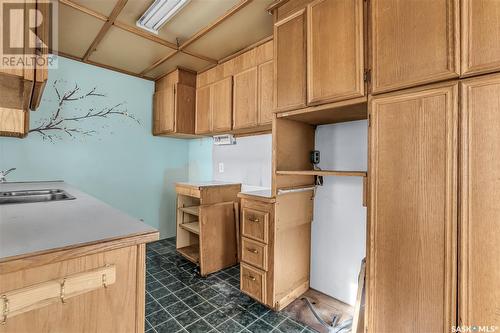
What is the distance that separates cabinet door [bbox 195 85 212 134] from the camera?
9.69ft

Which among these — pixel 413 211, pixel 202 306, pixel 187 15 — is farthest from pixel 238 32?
pixel 202 306

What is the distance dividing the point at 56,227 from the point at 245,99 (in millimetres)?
1981

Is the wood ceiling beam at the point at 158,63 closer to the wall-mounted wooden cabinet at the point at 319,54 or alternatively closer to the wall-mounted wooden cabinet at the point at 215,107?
the wall-mounted wooden cabinet at the point at 215,107

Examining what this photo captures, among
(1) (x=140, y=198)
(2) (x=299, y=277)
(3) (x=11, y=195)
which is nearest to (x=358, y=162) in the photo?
(2) (x=299, y=277)


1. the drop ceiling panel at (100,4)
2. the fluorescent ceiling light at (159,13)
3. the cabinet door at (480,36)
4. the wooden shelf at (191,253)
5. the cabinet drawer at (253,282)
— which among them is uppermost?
the drop ceiling panel at (100,4)

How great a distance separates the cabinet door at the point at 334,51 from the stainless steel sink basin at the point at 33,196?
1.97 m

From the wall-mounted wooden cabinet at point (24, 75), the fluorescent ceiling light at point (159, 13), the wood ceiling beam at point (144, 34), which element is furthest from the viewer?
the wood ceiling beam at point (144, 34)

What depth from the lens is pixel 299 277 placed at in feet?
7.05

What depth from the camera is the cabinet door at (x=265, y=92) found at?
2.25 meters

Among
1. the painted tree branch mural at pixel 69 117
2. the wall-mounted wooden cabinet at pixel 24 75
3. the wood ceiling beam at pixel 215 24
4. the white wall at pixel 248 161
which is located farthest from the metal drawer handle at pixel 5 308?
the painted tree branch mural at pixel 69 117

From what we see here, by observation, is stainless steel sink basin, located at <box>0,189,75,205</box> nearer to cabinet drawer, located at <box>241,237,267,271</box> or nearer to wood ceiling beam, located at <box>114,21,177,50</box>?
cabinet drawer, located at <box>241,237,267,271</box>

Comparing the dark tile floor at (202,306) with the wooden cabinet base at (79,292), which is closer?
the wooden cabinet base at (79,292)

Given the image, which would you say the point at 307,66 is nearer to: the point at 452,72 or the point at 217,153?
the point at 452,72

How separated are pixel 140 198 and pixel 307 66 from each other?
2940mm
